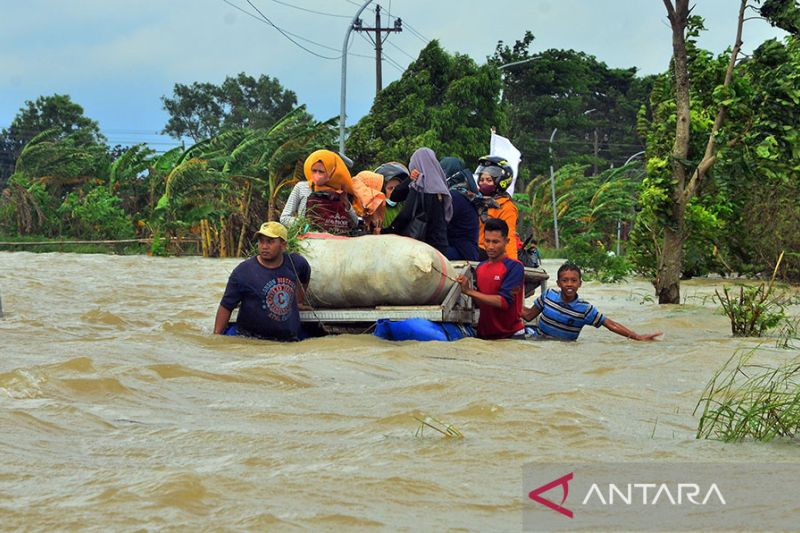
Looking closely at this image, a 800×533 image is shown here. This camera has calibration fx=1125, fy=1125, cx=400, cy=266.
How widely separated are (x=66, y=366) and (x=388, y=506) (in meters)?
3.44

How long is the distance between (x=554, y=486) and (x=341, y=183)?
18.7 ft

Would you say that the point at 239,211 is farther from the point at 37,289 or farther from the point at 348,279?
the point at 348,279

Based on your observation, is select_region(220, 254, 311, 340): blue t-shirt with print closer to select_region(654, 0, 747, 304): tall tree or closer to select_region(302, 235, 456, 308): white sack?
select_region(302, 235, 456, 308): white sack

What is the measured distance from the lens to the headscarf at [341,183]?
30.3ft

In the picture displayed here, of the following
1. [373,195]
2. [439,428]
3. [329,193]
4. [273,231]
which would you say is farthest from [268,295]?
[439,428]

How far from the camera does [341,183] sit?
372 inches

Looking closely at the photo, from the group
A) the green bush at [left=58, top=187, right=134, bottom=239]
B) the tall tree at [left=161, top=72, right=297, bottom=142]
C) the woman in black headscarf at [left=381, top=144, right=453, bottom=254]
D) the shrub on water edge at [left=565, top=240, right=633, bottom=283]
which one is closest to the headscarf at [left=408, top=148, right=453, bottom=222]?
the woman in black headscarf at [left=381, top=144, right=453, bottom=254]

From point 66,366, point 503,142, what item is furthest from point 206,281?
point 66,366

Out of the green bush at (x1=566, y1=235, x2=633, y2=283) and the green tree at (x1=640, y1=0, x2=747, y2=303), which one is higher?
the green tree at (x1=640, y1=0, x2=747, y2=303)

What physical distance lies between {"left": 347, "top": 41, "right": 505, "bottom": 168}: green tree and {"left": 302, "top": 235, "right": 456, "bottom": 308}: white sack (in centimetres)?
2740

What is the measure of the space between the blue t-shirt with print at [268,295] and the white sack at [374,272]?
0.19 m

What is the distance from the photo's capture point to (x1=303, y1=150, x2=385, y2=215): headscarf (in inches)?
364

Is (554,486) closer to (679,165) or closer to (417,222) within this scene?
(417,222)

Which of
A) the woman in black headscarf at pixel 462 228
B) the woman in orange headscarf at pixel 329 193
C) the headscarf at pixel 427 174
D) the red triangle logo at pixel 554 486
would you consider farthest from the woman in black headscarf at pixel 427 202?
the red triangle logo at pixel 554 486
